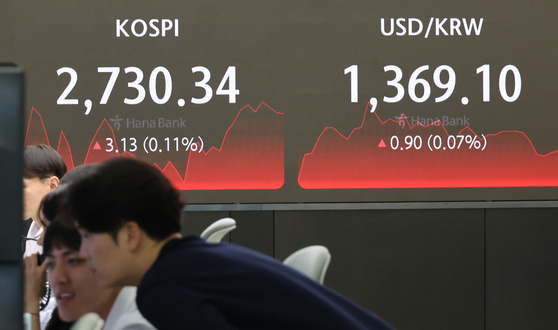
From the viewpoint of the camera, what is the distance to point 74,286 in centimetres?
112

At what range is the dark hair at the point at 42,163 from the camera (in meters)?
1.91

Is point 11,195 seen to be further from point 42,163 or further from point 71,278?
point 42,163

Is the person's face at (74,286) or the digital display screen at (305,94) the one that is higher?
the digital display screen at (305,94)

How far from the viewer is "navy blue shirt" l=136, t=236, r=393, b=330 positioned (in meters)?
0.84

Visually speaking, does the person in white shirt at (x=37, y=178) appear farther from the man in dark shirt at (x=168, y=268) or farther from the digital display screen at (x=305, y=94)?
the man in dark shirt at (x=168, y=268)

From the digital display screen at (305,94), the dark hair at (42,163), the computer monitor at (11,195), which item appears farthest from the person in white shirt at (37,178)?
the computer monitor at (11,195)

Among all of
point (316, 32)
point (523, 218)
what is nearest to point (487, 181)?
point (523, 218)

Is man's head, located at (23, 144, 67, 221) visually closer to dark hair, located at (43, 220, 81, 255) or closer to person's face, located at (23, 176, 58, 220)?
person's face, located at (23, 176, 58, 220)

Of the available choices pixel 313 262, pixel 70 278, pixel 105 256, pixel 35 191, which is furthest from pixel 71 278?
pixel 35 191

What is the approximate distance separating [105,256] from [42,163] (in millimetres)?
1216

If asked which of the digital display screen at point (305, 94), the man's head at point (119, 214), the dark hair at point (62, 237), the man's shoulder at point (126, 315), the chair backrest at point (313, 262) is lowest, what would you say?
the chair backrest at point (313, 262)

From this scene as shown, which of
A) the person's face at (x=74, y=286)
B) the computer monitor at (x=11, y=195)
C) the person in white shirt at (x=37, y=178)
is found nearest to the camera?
the computer monitor at (x=11, y=195)

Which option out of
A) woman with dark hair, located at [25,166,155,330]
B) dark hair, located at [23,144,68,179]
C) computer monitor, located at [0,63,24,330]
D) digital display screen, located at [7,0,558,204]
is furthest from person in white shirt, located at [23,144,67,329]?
computer monitor, located at [0,63,24,330]

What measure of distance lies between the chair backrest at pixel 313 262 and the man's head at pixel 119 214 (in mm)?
580
